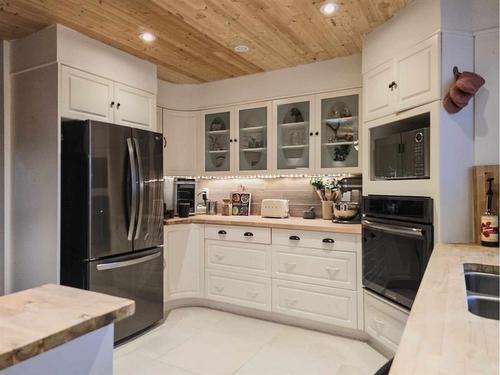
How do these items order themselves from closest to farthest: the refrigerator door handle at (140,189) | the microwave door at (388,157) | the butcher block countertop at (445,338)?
the butcher block countertop at (445,338) → the microwave door at (388,157) → the refrigerator door handle at (140,189)

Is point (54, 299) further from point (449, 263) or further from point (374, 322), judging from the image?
point (374, 322)

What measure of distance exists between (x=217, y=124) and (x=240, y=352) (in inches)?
95.3

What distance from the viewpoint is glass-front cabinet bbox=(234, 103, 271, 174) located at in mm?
3598

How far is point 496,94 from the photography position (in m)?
1.96

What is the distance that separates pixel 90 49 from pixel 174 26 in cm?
→ 74

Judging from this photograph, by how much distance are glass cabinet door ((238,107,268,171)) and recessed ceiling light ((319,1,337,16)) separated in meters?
1.37

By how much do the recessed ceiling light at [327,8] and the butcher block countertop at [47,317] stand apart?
216 centimetres

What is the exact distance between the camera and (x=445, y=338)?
2.43 feet

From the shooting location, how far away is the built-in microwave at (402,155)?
2.12 metres

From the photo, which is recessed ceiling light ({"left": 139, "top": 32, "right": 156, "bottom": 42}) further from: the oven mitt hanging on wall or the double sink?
the double sink

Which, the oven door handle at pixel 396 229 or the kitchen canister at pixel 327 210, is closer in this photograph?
the oven door handle at pixel 396 229

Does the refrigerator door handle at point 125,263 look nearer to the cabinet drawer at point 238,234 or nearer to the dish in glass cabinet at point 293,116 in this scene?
the cabinet drawer at point 238,234

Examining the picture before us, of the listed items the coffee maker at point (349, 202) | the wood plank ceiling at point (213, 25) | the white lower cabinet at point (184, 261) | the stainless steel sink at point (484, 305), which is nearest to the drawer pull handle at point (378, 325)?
the coffee maker at point (349, 202)

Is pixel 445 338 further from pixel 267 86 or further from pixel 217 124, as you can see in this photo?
pixel 217 124
